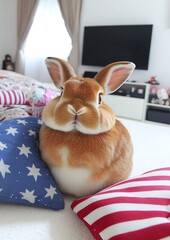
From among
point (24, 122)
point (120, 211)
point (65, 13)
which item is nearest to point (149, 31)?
point (65, 13)

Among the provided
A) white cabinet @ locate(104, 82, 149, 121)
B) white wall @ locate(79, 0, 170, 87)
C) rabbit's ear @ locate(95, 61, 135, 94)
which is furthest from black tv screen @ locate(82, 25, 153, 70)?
rabbit's ear @ locate(95, 61, 135, 94)

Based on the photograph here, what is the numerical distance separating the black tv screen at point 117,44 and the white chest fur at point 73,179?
9.57ft

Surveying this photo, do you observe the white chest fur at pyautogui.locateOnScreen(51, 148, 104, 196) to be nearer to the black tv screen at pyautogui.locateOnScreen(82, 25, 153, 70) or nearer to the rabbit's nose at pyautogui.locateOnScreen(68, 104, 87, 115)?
the rabbit's nose at pyautogui.locateOnScreen(68, 104, 87, 115)

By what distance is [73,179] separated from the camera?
0.58m

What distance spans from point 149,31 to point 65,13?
55.7 inches

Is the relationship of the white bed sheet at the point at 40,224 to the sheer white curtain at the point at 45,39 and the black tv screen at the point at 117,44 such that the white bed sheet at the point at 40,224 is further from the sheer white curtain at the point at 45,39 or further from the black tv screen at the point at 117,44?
the sheer white curtain at the point at 45,39

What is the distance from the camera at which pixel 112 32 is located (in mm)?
3375

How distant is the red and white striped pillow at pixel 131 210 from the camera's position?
403 mm

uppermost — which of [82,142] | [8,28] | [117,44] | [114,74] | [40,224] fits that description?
[8,28]

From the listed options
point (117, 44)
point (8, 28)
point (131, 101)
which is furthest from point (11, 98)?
point (8, 28)

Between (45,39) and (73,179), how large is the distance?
3735 mm

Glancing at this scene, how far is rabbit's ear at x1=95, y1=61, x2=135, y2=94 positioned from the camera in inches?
25.7

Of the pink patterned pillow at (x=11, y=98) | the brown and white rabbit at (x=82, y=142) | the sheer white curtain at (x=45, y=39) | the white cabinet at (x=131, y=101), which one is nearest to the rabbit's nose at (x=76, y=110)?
the brown and white rabbit at (x=82, y=142)

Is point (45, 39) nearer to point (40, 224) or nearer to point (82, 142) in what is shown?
point (82, 142)
